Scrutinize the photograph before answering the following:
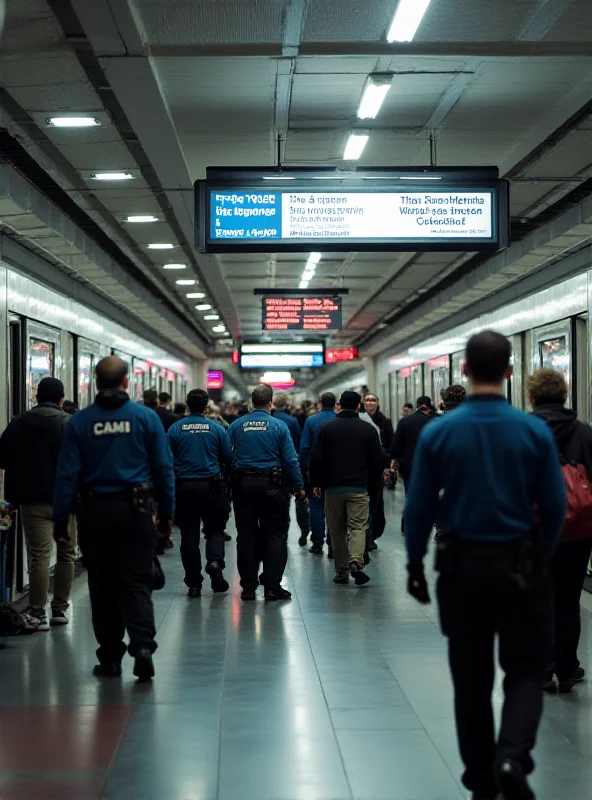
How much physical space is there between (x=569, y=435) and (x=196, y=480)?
14.2 feet

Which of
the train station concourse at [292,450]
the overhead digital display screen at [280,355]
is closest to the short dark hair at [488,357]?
the train station concourse at [292,450]

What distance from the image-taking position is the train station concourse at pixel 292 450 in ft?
12.6

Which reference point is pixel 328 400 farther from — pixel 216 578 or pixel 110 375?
pixel 110 375

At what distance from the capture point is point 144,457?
6.07 meters

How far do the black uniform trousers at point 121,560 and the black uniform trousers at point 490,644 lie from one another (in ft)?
8.54

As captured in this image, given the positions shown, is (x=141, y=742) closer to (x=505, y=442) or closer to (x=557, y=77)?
(x=505, y=442)

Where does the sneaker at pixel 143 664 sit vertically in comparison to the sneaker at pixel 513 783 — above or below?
below

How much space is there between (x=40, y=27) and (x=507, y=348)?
3.53m

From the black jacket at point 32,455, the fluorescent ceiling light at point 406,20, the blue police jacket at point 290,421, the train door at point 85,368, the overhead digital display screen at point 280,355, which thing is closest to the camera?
the fluorescent ceiling light at point 406,20

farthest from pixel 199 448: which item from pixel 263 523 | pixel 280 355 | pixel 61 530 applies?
pixel 280 355

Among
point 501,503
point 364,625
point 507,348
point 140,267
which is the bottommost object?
point 364,625

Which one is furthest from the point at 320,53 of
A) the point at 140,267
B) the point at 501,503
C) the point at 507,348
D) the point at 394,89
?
the point at 140,267

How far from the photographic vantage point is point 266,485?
884 centimetres

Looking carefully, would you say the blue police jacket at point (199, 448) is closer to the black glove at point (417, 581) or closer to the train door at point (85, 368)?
the train door at point (85, 368)
